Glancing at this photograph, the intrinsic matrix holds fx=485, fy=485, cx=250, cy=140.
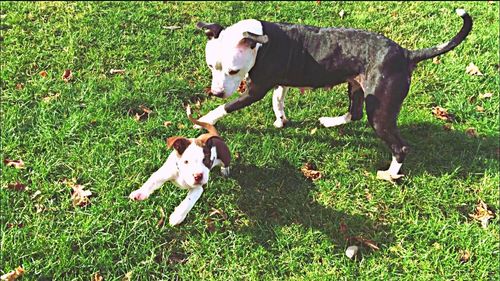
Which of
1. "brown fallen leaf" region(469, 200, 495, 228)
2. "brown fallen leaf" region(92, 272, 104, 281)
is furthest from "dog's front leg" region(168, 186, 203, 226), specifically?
"brown fallen leaf" region(469, 200, 495, 228)

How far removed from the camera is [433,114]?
4.40 metres

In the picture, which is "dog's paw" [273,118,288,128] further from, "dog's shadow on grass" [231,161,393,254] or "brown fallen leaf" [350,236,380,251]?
"brown fallen leaf" [350,236,380,251]

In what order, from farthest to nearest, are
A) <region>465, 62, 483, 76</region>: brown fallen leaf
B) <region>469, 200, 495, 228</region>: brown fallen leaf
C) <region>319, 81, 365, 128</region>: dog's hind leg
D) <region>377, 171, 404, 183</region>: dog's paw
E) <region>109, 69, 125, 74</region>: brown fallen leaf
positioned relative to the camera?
1. <region>465, 62, 483, 76</region>: brown fallen leaf
2. <region>109, 69, 125, 74</region>: brown fallen leaf
3. <region>319, 81, 365, 128</region>: dog's hind leg
4. <region>377, 171, 404, 183</region>: dog's paw
5. <region>469, 200, 495, 228</region>: brown fallen leaf

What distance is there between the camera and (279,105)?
13.3ft

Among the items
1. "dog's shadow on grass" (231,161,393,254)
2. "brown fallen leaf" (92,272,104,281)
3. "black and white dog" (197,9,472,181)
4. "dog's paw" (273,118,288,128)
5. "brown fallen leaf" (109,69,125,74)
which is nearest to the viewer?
"brown fallen leaf" (92,272,104,281)

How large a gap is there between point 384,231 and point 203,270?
133 centimetres

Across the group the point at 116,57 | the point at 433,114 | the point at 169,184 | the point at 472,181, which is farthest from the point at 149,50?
the point at 472,181

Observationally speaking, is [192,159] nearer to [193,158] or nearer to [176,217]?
[193,158]

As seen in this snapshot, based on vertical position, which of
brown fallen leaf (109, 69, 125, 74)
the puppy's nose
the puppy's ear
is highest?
the puppy's ear

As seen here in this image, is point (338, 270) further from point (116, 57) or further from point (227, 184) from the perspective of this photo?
point (116, 57)

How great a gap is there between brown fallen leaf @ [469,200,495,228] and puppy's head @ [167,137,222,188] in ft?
6.82

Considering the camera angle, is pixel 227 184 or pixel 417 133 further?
pixel 417 133

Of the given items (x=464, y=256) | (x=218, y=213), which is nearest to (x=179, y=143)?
(x=218, y=213)

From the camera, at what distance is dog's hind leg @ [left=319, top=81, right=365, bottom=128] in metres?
3.90
